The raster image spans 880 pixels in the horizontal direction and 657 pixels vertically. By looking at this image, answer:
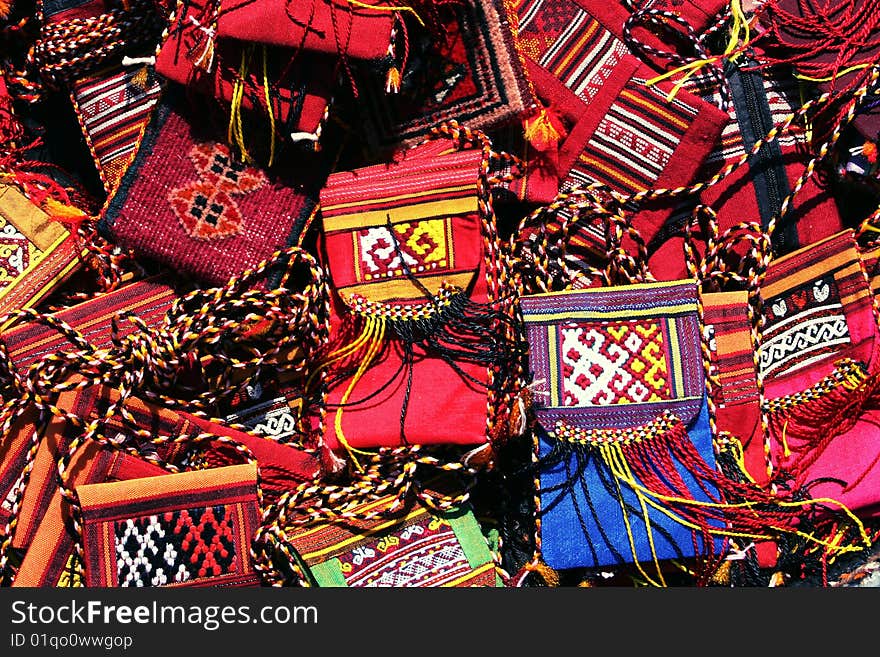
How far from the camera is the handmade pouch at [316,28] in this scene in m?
2.51

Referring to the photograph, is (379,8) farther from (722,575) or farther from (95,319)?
(722,575)

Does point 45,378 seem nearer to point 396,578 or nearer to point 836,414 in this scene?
point 396,578

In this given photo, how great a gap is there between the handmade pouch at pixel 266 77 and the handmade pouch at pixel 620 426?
2.63 feet

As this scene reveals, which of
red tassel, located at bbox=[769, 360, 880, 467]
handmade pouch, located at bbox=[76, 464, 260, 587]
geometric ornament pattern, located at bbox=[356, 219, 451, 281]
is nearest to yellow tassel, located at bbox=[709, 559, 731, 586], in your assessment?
red tassel, located at bbox=[769, 360, 880, 467]

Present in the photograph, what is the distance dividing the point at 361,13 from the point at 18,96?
4.04 feet

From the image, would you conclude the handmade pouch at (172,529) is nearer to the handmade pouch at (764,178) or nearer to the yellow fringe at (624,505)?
the yellow fringe at (624,505)

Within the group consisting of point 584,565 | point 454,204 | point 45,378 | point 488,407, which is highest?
point 454,204

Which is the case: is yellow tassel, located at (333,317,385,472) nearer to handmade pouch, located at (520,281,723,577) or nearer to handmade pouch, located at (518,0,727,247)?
handmade pouch, located at (520,281,723,577)

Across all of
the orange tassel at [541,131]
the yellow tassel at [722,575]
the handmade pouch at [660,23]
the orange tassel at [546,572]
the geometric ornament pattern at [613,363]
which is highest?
the handmade pouch at [660,23]

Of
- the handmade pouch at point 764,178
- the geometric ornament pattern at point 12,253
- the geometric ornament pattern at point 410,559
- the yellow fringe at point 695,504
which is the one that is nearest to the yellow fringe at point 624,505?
the yellow fringe at point 695,504

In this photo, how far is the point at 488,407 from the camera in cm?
262

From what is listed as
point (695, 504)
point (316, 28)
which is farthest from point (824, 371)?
point (316, 28)

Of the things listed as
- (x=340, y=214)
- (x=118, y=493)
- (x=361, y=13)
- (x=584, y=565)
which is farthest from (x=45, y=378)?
(x=584, y=565)

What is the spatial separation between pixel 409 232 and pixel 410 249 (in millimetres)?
48
